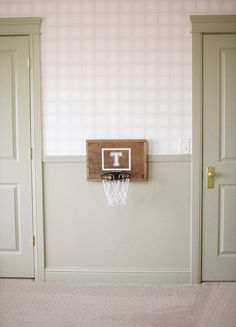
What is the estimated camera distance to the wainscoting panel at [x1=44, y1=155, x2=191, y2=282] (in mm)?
3080

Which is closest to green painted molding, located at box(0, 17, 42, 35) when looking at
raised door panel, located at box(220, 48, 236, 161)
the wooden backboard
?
the wooden backboard

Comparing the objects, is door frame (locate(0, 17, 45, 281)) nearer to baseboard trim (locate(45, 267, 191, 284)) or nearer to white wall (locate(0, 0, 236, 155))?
white wall (locate(0, 0, 236, 155))

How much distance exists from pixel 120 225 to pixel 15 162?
112cm

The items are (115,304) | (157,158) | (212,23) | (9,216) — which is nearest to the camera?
(115,304)

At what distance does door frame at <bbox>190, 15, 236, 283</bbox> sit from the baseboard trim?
0.16 m

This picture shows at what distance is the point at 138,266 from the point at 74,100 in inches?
63.4

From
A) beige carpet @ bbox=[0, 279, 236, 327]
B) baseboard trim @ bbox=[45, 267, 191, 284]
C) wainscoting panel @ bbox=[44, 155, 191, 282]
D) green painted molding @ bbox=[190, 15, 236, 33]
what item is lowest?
beige carpet @ bbox=[0, 279, 236, 327]

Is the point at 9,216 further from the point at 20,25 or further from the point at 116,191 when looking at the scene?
the point at 20,25

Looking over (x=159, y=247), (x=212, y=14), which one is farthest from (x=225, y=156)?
(x=212, y=14)

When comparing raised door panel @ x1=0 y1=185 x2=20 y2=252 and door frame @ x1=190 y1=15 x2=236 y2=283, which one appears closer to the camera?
door frame @ x1=190 y1=15 x2=236 y2=283

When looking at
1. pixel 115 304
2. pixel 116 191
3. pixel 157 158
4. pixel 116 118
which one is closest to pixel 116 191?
pixel 116 191

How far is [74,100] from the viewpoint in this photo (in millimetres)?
3072

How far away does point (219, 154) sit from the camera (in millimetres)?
3047

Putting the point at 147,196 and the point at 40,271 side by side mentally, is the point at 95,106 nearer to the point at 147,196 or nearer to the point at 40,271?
the point at 147,196
